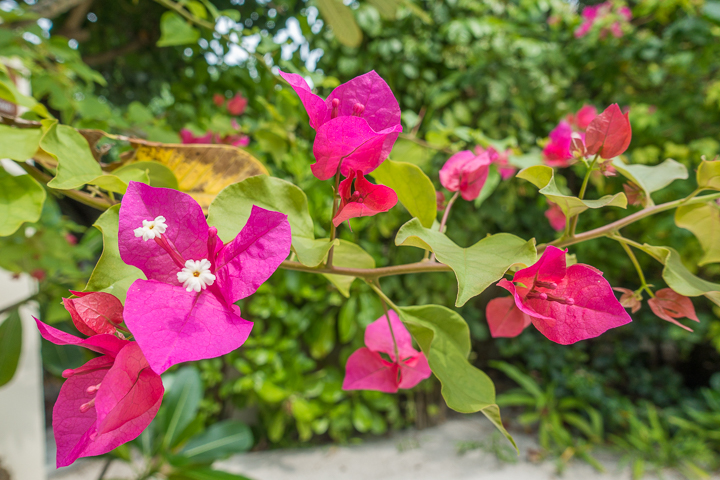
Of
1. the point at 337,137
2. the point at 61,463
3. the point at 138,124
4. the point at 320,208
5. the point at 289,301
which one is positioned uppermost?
the point at 337,137

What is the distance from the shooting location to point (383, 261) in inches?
63.0

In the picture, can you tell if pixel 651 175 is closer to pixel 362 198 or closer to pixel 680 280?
pixel 680 280

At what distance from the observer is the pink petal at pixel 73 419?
6.9 inches

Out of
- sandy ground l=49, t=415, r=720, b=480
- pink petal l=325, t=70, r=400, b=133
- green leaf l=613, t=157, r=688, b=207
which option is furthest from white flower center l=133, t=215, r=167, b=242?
sandy ground l=49, t=415, r=720, b=480

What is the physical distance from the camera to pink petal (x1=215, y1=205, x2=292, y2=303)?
0.19 meters

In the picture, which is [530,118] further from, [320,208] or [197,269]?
[197,269]

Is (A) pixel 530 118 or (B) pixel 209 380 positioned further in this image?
(B) pixel 209 380

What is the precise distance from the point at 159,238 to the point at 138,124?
63cm

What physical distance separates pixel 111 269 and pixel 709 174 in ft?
1.19

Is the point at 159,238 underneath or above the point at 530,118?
above

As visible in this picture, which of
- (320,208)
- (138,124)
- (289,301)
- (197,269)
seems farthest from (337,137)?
(289,301)

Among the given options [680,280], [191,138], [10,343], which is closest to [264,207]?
[680,280]

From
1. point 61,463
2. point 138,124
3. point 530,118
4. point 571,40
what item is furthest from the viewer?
point 571,40

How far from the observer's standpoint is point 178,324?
6.6 inches
